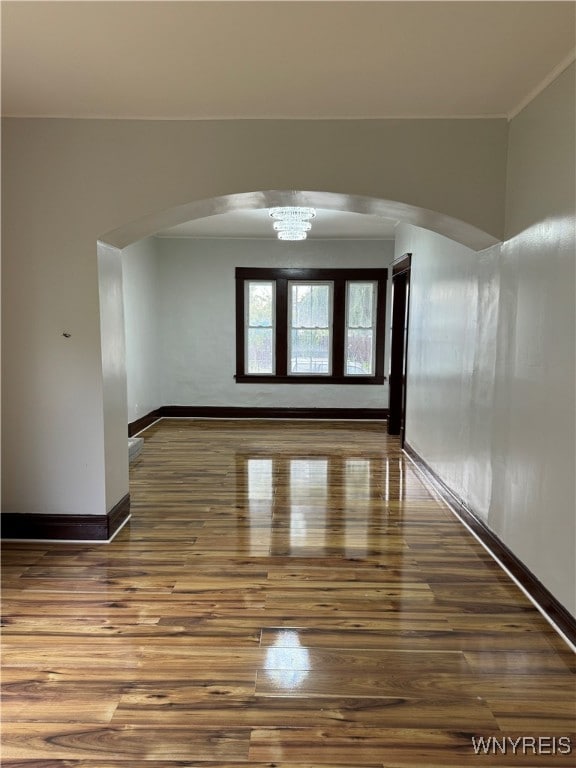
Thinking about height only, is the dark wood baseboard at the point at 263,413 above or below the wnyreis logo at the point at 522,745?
above

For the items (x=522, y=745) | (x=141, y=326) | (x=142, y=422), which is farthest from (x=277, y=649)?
(x=141, y=326)

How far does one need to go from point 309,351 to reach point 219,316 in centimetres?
156

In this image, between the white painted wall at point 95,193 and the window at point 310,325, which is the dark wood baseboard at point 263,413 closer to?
the window at point 310,325

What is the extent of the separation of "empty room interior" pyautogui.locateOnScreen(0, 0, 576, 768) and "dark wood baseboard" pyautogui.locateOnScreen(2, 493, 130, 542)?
0.05ft

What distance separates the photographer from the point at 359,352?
870cm

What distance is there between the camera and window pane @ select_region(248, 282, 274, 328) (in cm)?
863

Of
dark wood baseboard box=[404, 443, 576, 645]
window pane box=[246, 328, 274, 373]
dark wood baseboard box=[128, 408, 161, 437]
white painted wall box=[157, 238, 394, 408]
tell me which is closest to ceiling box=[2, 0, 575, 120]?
dark wood baseboard box=[404, 443, 576, 645]

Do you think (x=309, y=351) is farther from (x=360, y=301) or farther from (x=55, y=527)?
(x=55, y=527)

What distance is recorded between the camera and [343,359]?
866 centimetres

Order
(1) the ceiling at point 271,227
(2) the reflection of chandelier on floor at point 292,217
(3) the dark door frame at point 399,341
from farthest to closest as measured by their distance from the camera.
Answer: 1. (3) the dark door frame at point 399,341
2. (1) the ceiling at point 271,227
3. (2) the reflection of chandelier on floor at point 292,217

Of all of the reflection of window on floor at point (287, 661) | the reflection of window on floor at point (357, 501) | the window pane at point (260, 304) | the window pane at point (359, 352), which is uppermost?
the window pane at point (260, 304)

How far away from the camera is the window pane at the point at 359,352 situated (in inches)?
341

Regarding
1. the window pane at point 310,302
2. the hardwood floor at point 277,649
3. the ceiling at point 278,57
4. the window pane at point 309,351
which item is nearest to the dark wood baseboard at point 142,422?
the window pane at point 309,351

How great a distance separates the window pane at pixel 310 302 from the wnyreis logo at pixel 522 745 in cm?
705
